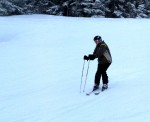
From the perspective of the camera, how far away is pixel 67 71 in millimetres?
14602

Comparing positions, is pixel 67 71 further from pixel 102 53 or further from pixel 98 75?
pixel 102 53

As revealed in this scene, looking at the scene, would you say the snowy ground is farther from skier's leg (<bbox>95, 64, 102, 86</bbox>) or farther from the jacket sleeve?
the jacket sleeve

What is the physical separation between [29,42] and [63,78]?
8656mm

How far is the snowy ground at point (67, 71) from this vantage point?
31.3ft

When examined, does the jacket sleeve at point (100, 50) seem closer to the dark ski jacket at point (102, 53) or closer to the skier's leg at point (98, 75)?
the dark ski jacket at point (102, 53)

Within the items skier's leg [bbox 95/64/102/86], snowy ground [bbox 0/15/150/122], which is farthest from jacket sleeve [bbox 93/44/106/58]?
snowy ground [bbox 0/15/150/122]

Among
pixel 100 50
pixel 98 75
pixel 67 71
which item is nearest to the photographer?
pixel 100 50

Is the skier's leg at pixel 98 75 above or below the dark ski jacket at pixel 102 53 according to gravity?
below

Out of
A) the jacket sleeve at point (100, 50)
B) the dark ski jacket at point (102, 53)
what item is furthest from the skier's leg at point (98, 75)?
the jacket sleeve at point (100, 50)

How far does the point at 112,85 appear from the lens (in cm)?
1186

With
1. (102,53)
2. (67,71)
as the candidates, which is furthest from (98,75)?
(67,71)

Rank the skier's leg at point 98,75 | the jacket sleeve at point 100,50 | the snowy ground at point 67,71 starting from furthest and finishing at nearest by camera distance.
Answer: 1. the skier's leg at point 98,75
2. the jacket sleeve at point 100,50
3. the snowy ground at point 67,71

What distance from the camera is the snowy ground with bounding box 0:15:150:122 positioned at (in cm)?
955

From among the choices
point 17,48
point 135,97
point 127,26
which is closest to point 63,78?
point 135,97
